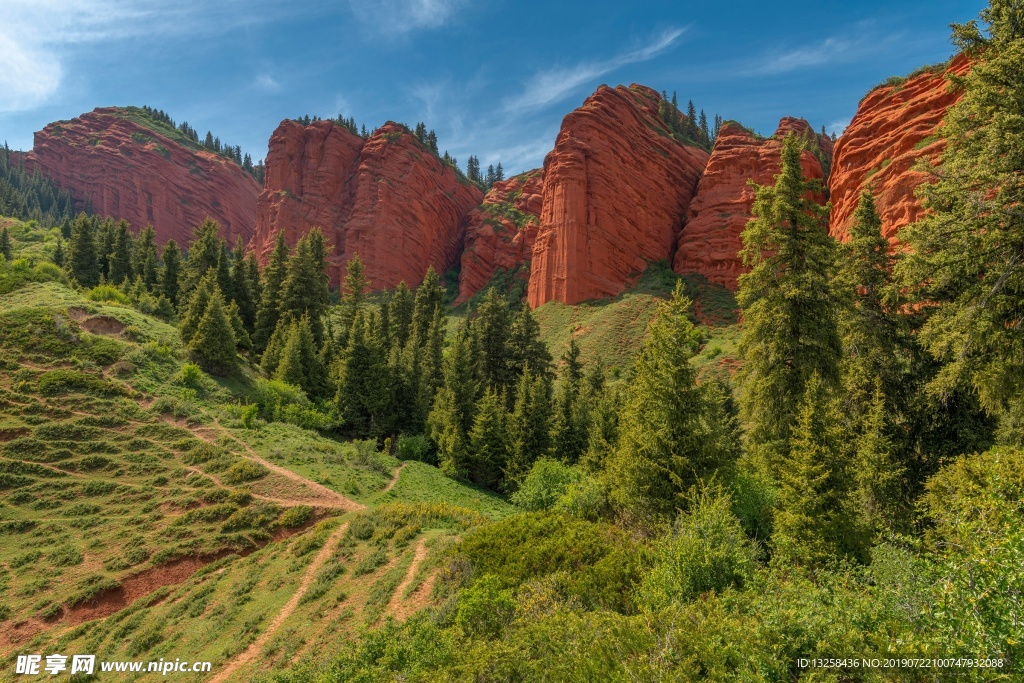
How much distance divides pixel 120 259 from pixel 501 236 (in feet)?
212

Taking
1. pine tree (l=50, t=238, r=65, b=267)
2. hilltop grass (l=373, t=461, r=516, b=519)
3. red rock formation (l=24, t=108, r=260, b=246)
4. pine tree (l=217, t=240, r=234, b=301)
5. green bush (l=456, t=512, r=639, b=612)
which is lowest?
hilltop grass (l=373, t=461, r=516, b=519)

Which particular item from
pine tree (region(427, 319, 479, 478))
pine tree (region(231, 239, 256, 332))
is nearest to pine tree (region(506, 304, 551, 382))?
pine tree (region(427, 319, 479, 478))

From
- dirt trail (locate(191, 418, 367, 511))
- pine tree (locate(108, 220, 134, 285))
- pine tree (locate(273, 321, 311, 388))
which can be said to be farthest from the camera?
pine tree (locate(108, 220, 134, 285))

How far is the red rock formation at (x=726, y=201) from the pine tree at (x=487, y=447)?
157 ft

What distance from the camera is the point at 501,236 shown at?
98062mm

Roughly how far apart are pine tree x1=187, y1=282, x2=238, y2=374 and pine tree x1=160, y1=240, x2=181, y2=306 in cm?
2246

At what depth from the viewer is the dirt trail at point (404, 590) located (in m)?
12.0

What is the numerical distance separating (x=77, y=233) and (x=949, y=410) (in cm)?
7984

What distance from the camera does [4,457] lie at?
21.2 metres

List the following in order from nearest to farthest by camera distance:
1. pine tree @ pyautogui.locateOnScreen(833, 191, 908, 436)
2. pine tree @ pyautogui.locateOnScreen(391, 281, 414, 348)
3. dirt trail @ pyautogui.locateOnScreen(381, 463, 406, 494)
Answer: pine tree @ pyautogui.locateOnScreen(833, 191, 908, 436), dirt trail @ pyautogui.locateOnScreen(381, 463, 406, 494), pine tree @ pyautogui.locateOnScreen(391, 281, 414, 348)

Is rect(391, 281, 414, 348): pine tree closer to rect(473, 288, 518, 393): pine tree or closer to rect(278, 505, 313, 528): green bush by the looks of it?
rect(473, 288, 518, 393): pine tree

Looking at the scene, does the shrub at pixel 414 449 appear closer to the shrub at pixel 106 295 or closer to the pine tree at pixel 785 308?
the pine tree at pixel 785 308

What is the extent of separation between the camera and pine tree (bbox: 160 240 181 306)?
2034 inches

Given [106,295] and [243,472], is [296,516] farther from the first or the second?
[106,295]
